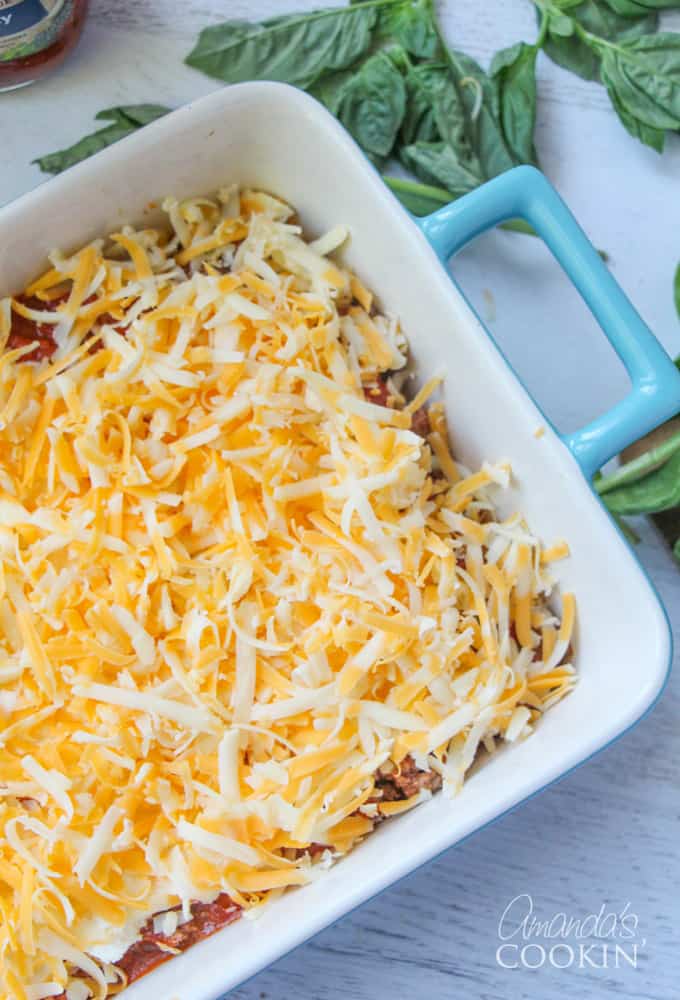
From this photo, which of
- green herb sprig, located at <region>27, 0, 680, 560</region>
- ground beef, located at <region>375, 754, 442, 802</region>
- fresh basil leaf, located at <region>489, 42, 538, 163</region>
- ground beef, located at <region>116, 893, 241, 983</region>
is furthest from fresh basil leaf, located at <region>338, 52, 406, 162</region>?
ground beef, located at <region>116, 893, 241, 983</region>

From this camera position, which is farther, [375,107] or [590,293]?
[375,107]

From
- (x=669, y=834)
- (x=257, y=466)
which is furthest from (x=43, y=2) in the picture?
(x=669, y=834)

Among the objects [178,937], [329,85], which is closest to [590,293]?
[329,85]

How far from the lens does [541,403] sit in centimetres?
124

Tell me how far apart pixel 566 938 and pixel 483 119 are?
881 millimetres

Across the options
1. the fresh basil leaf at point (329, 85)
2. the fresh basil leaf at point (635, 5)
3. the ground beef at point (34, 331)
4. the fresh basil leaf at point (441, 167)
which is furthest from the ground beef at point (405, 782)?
the fresh basil leaf at point (635, 5)

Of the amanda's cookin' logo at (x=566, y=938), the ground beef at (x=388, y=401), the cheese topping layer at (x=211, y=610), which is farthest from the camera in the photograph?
the amanda's cookin' logo at (x=566, y=938)

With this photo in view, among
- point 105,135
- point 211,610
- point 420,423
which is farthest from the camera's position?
point 105,135

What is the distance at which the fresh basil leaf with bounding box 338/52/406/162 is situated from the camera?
1227 mm

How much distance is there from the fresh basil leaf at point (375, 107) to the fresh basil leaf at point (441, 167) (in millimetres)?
31

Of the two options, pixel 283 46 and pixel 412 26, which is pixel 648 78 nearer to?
pixel 412 26

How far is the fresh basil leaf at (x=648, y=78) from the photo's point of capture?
124 cm

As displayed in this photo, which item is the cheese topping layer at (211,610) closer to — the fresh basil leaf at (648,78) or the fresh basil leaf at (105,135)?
the fresh basil leaf at (105,135)

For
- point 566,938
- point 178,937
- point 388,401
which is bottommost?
point 566,938
